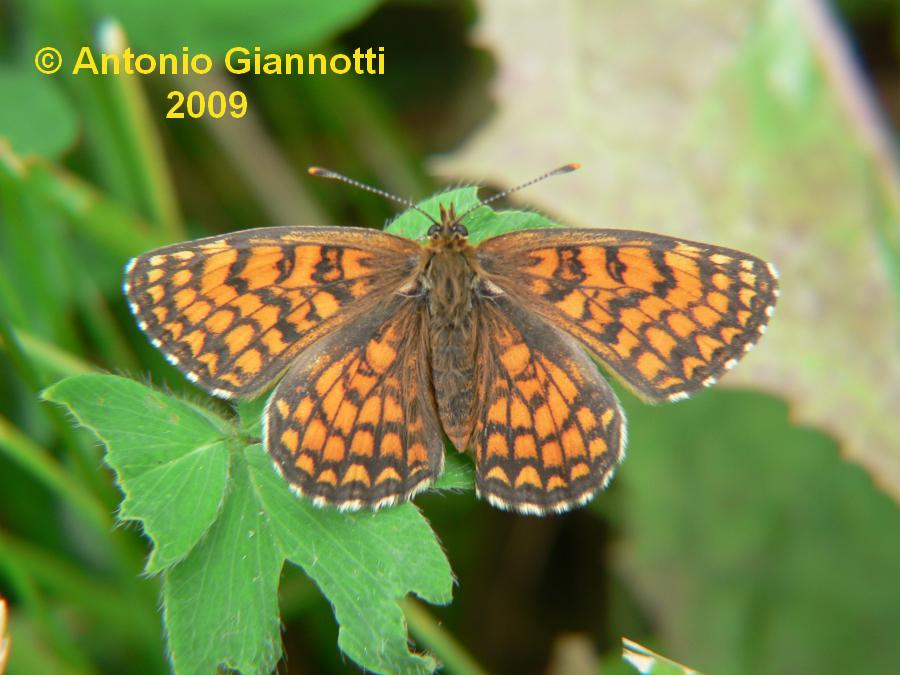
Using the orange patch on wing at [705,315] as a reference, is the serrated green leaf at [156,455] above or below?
below

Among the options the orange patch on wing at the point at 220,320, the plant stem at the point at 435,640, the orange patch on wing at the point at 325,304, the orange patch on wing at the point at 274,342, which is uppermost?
the orange patch on wing at the point at 325,304

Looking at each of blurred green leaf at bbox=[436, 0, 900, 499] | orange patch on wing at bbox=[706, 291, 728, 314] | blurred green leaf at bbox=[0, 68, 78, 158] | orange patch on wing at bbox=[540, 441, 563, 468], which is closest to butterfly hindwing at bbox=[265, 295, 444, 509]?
orange patch on wing at bbox=[540, 441, 563, 468]

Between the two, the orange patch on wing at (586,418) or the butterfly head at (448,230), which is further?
the butterfly head at (448,230)

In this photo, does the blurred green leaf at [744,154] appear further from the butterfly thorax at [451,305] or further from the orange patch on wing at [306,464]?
the orange patch on wing at [306,464]

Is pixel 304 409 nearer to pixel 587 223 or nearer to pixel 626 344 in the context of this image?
pixel 626 344

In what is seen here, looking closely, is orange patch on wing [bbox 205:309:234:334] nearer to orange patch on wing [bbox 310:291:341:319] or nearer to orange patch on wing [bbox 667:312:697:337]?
orange patch on wing [bbox 310:291:341:319]

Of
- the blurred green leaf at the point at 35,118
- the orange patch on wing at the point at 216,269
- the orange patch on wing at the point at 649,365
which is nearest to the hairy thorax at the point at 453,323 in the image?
the orange patch on wing at the point at 649,365
